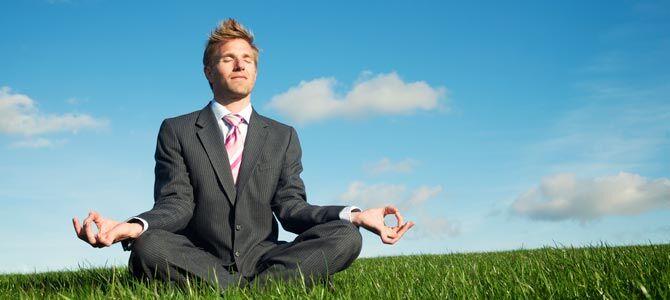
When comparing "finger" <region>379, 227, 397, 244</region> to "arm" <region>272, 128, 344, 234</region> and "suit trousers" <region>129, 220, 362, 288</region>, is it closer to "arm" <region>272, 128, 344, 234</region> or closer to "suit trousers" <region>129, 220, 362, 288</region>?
"suit trousers" <region>129, 220, 362, 288</region>

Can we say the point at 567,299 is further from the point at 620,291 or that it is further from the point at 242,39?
the point at 242,39

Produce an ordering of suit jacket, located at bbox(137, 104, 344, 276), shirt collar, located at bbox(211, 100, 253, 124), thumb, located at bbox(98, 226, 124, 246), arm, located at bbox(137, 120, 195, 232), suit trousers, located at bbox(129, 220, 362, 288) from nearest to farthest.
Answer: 1. thumb, located at bbox(98, 226, 124, 246)
2. suit trousers, located at bbox(129, 220, 362, 288)
3. arm, located at bbox(137, 120, 195, 232)
4. suit jacket, located at bbox(137, 104, 344, 276)
5. shirt collar, located at bbox(211, 100, 253, 124)

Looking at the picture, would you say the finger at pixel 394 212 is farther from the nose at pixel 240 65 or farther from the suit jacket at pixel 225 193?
the nose at pixel 240 65

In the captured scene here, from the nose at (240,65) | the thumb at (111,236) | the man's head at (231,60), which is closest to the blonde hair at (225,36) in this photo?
the man's head at (231,60)

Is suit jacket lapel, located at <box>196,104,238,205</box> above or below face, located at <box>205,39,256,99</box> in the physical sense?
below

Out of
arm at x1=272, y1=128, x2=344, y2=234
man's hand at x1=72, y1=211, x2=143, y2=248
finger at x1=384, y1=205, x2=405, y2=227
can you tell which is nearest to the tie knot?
arm at x1=272, y1=128, x2=344, y2=234

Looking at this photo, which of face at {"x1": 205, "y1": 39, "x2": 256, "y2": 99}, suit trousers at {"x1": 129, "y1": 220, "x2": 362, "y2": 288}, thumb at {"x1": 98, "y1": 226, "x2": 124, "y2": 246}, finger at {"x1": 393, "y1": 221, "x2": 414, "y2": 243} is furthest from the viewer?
face at {"x1": 205, "y1": 39, "x2": 256, "y2": 99}

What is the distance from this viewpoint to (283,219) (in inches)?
207

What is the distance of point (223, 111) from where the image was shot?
5.32 metres

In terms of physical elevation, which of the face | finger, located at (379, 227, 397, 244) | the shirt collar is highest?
the face

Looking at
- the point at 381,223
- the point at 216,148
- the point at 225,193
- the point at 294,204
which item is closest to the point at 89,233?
the point at 225,193

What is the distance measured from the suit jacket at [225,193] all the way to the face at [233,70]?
24 centimetres

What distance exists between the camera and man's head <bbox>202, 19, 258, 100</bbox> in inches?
206

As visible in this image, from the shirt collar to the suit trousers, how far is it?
1.02m
